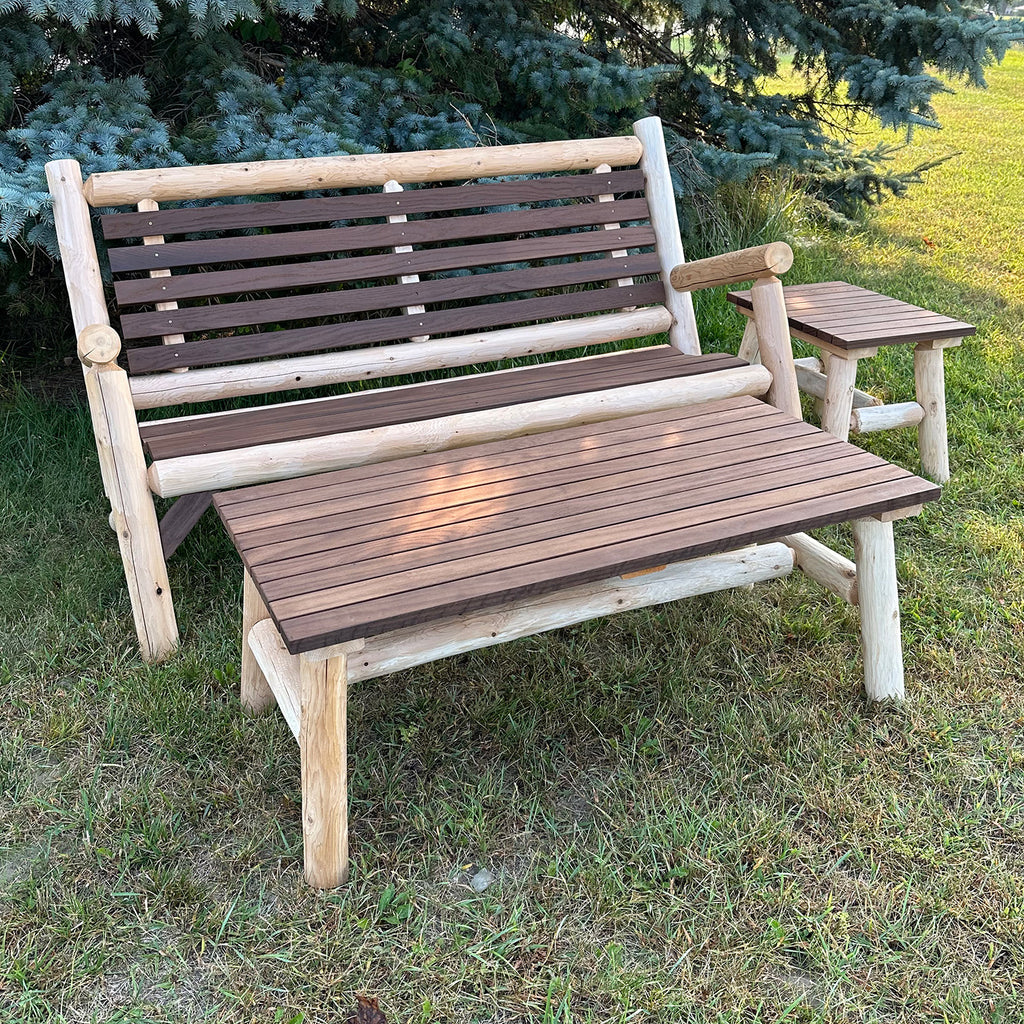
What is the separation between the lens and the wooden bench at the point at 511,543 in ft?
5.58

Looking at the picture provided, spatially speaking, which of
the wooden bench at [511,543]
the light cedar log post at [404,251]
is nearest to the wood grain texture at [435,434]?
the wooden bench at [511,543]

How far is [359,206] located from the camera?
290 centimetres

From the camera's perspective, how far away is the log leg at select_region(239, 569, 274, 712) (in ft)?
6.97

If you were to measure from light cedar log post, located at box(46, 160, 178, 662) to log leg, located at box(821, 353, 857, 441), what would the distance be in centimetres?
208

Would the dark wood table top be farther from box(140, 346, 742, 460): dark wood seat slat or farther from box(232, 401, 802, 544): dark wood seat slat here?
box(232, 401, 802, 544): dark wood seat slat

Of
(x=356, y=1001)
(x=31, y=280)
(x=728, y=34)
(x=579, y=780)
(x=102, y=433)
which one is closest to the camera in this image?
(x=356, y=1001)

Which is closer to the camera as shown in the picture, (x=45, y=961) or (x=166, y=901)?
(x=45, y=961)

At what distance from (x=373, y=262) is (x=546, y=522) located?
1.37 meters

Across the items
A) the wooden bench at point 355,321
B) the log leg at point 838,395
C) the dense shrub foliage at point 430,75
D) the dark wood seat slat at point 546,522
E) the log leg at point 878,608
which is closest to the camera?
the dark wood seat slat at point 546,522

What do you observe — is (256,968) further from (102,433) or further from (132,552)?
(102,433)

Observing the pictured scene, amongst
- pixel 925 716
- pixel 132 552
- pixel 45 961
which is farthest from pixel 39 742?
pixel 925 716

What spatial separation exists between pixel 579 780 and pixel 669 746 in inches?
9.6

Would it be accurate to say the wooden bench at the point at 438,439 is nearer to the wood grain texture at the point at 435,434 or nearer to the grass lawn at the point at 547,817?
the wood grain texture at the point at 435,434

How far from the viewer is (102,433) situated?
97.4 inches
